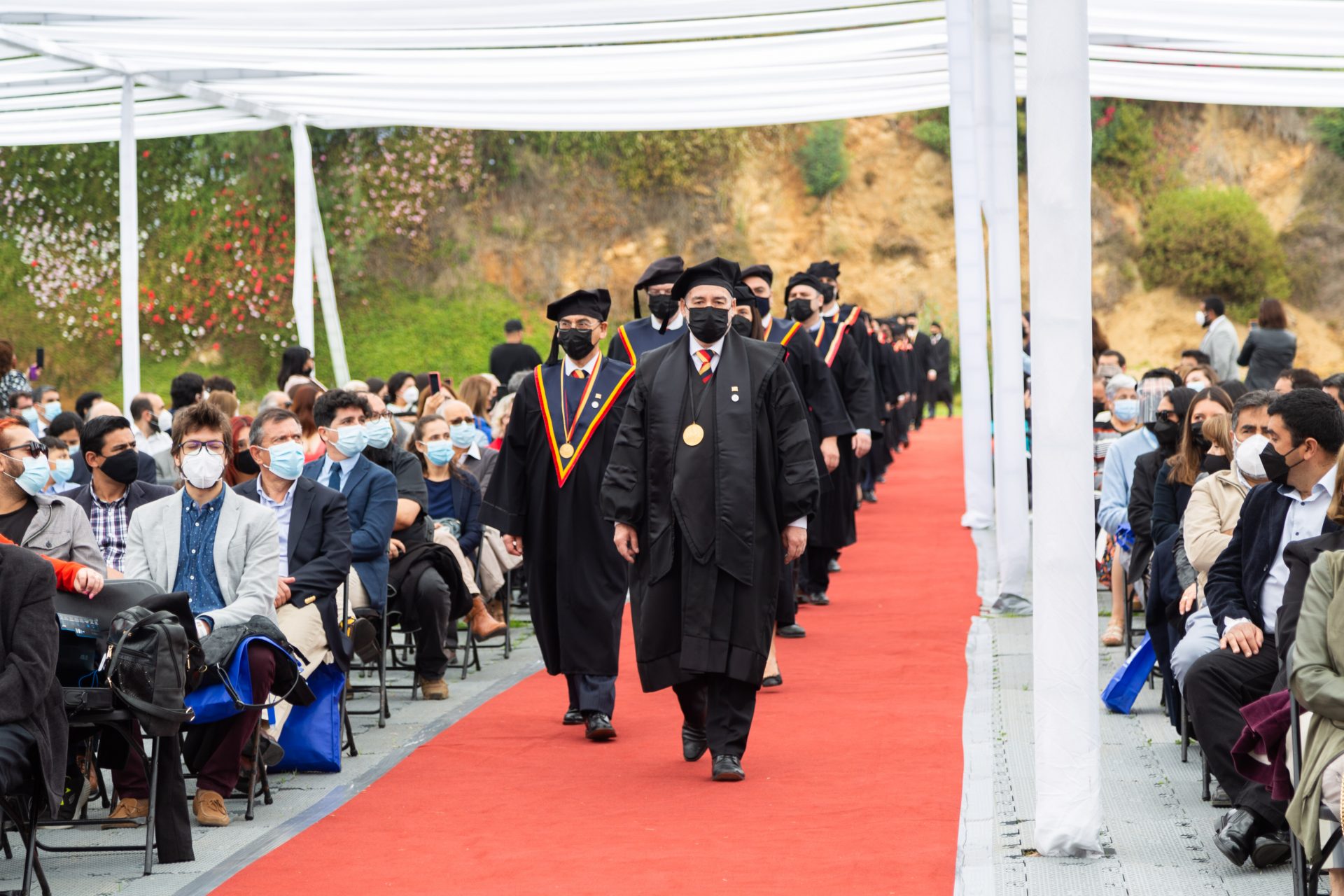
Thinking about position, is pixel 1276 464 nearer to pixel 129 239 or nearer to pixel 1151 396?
pixel 1151 396

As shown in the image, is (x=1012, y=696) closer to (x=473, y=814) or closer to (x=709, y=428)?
(x=709, y=428)

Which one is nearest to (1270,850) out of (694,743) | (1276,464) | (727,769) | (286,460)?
(1276,464)

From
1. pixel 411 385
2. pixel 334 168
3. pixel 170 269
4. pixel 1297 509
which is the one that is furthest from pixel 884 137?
pixel 1297 509

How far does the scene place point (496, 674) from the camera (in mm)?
9320

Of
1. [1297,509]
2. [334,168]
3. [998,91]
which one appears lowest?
[1297,509]

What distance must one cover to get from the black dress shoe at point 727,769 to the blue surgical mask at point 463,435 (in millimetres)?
3889

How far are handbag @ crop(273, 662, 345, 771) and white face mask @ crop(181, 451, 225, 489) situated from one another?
0.98m

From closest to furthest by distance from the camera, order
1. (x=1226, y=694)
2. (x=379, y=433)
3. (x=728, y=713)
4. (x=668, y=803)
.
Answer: (x=1226, y=694) < (x=668, y=803) < (x=728, y=713) < (x=379, y=433)

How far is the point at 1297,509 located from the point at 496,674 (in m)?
5.00

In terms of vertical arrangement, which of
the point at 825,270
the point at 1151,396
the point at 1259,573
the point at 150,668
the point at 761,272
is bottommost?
the point at 150,668

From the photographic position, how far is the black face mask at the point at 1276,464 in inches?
216

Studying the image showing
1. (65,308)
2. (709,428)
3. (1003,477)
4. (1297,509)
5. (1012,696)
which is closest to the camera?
(1297,509)

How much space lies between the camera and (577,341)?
7.90m

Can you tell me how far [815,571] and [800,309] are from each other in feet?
6.03
